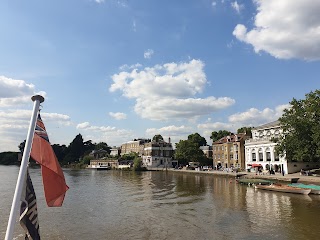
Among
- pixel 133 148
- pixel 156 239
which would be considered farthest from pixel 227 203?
pixel 133 148

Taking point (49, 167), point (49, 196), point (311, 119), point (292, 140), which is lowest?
point (49, 196)

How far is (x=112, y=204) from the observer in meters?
38.7

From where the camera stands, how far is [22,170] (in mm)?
6523

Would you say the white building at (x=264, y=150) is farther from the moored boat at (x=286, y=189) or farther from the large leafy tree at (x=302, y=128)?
the moored boat at (x=286, y=189)

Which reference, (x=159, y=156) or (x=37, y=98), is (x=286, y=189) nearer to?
(x=37, y=98)

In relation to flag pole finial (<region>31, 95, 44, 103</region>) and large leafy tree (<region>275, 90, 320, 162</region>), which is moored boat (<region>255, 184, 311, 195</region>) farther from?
flag pole finial (<region>31, 95, 44, 103</region>)

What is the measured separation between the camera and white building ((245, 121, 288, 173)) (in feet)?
266

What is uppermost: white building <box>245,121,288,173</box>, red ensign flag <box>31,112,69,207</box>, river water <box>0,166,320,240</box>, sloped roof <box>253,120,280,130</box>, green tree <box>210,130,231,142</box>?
green tree <box>210,130,231,142</box>

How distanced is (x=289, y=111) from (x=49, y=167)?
224 ft

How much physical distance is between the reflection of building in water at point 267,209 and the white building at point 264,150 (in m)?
35.1

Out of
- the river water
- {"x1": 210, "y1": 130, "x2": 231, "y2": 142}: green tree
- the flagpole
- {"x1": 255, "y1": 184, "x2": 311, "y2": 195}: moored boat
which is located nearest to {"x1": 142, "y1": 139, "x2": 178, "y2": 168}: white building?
{"x1": 210, "y1": 130, "x2": 231, "y2": 142}: green tree

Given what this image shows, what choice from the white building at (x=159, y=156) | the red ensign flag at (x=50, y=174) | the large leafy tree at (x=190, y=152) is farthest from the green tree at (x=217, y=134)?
the red ensign flag at (x=50, y=174)

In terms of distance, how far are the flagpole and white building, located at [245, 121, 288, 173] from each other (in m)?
77.3

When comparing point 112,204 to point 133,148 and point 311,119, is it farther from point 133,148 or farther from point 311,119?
point 133,148
